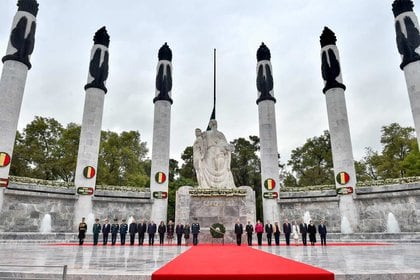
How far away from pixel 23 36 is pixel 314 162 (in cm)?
4035

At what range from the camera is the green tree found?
141 feet

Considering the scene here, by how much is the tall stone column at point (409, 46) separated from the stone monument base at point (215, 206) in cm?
1529

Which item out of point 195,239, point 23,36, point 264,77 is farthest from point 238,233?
point 23,36

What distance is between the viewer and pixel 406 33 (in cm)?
2506

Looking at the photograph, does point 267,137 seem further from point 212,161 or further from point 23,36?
point 23,36

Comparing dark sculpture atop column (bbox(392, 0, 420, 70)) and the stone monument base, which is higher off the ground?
dark sculpture atop column (bbox(392, 0, 420, 70))

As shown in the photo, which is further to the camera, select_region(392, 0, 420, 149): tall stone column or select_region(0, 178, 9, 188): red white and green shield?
select_region(392, 0, 420, 149): tall stone column

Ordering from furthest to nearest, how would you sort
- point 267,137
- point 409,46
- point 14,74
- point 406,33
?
point 267,137, point 406,33, point 409,46, point 14,74

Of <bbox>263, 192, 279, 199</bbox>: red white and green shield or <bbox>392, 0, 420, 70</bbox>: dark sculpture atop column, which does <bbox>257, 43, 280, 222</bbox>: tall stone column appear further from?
<bbox>392, 0, 420, 70</bbox>: dark sculpture atop column

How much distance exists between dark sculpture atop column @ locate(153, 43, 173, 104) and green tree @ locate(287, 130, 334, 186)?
83.1 feet

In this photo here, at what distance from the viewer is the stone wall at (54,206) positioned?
70.0 ft

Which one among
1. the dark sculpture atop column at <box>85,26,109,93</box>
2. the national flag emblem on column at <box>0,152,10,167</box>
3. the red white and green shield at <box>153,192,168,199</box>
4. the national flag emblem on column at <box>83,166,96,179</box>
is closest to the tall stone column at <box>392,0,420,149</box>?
the red white and green shield at <box>153,192,168,199</box>

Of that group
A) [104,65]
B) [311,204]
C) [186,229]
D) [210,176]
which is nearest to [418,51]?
[311,204]

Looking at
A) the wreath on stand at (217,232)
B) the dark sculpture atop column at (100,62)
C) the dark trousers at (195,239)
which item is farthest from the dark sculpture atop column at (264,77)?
the dark trousers at (195,239)
